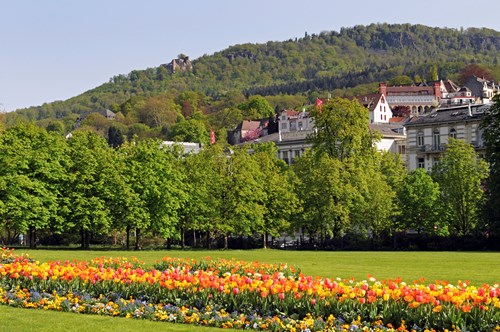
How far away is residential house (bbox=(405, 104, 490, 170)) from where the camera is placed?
3927 inches

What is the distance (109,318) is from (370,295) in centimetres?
667

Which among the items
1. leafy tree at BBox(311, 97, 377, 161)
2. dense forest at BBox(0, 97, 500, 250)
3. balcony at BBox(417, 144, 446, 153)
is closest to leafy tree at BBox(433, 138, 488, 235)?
dense forest at BBox(0, 97, 500, 250)

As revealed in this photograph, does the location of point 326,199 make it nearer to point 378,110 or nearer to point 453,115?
point 453,115

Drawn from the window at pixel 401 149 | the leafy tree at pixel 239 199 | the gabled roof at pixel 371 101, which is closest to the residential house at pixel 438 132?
the window at pixel 401 149

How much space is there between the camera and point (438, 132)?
104 m

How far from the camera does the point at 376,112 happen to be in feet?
545

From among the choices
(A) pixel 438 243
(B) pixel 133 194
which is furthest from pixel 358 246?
(B) pixel 133 194

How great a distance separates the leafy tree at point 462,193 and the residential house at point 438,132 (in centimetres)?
2423

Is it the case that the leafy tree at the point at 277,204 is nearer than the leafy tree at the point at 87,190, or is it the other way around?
the leafy tree at the point at 87,190

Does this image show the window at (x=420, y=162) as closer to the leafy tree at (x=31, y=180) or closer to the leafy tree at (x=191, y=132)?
the leafy tree at (x=31, y=180)

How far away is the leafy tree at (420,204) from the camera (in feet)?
236

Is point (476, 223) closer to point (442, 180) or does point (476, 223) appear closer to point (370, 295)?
point (442, 180)

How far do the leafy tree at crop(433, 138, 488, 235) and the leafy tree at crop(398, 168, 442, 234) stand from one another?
1010 mm

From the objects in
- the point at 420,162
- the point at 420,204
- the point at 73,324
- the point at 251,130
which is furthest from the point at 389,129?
the point at 73,324
